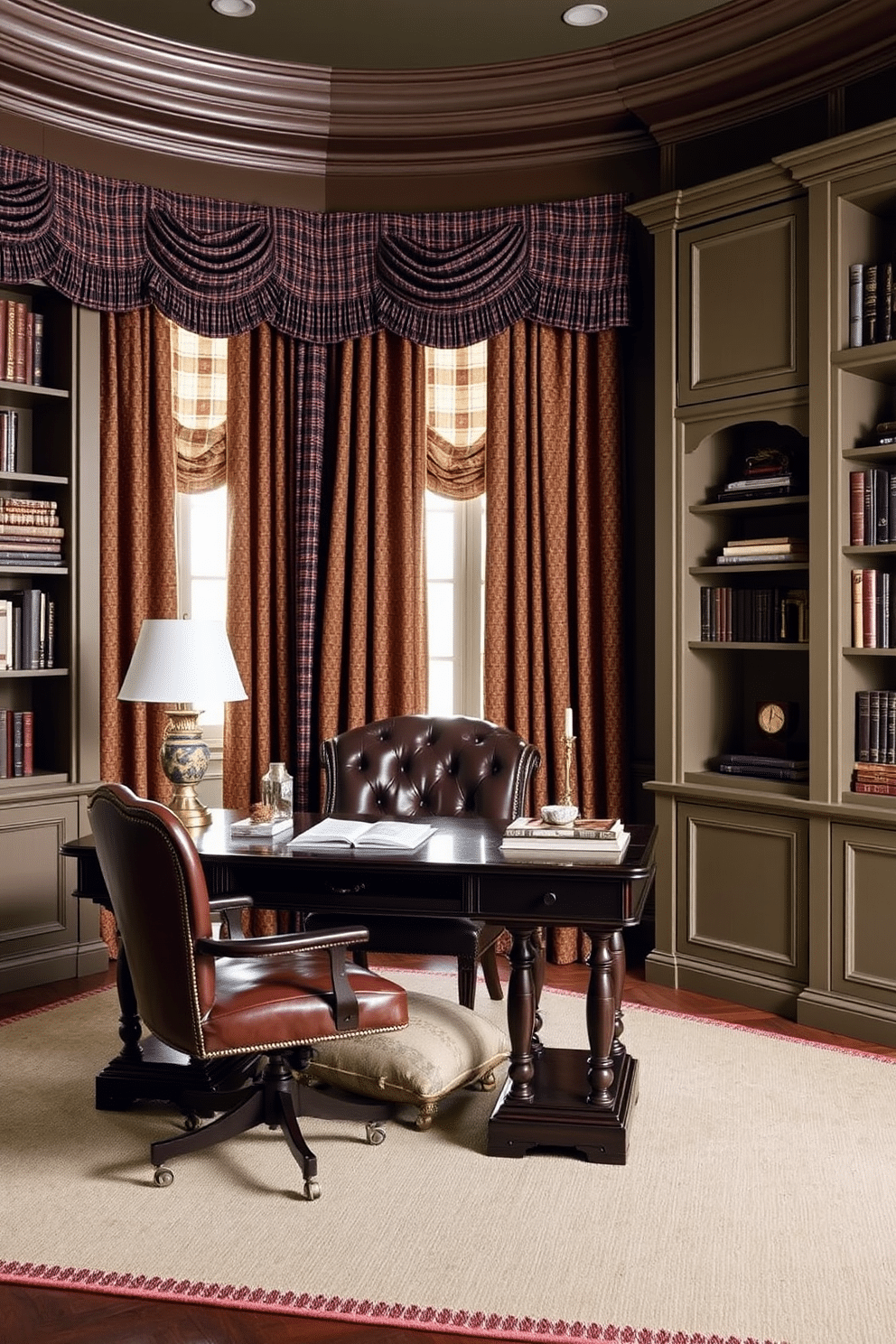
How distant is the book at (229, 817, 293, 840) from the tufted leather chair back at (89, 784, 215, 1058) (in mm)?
620

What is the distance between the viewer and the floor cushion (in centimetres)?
314

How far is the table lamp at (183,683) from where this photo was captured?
364 centimetres

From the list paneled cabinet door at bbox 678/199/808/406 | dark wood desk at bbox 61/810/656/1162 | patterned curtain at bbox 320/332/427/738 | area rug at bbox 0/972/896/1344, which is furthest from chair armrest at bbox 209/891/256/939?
paneled cabinet door at bbox 678/199/808/406

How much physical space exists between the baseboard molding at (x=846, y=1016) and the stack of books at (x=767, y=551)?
1447 millimetres

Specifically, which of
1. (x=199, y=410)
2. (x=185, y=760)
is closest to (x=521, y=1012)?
(x=185, y=760)

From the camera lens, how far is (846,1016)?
3957 mm

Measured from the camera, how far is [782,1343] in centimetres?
221

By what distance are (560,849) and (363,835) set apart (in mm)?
542

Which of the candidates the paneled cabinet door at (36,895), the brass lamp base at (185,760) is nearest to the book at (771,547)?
the brass lamp base at (185,760)

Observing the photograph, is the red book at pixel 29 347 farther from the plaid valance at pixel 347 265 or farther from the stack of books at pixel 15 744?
the stack of books at pixel 15 744

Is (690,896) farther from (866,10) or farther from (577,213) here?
(866,10)

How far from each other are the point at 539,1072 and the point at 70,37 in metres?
3.77

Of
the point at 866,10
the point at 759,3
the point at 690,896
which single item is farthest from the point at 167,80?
the point at 690,896

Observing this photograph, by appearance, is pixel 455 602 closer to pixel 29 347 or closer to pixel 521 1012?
pixel 29 347
